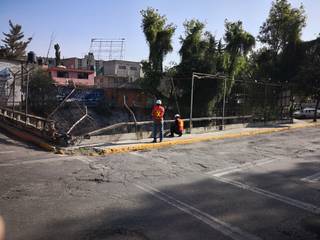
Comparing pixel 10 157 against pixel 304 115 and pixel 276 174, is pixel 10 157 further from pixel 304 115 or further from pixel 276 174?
pixel 304 115

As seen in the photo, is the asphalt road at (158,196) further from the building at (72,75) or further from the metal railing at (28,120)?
the building at (72,75)

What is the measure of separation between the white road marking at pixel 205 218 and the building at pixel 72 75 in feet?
131

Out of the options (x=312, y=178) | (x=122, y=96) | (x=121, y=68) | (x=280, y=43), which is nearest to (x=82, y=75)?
(x=121, y=68)

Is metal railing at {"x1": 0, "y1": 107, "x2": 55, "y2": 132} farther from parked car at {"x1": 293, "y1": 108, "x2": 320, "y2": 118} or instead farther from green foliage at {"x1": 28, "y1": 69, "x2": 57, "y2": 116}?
parked car at {"x1": 293, "y1": 108, "x2": 320, "y2": 118}

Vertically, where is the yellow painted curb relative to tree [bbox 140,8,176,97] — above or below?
below

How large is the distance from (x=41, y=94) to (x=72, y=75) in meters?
20.6

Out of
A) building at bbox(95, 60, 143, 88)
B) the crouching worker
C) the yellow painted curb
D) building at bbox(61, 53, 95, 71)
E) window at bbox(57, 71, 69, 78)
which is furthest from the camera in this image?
building at bbox(61, 53, 95, 71)

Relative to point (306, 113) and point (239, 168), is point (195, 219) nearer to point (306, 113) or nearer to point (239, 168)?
point (239, 168)

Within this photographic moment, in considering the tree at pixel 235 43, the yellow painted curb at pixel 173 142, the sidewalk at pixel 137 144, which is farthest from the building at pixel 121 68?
the sidewalk at pixel 137 144

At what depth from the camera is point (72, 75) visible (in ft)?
159

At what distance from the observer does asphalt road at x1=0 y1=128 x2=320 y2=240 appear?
471 centimetres

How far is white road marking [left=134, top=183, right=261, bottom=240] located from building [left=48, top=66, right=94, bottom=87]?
3987cm

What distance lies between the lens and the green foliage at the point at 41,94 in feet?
88.0

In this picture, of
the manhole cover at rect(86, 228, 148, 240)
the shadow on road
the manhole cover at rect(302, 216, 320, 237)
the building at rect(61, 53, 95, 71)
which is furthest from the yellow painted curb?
the building at rect(61, 53, 95, 71)
